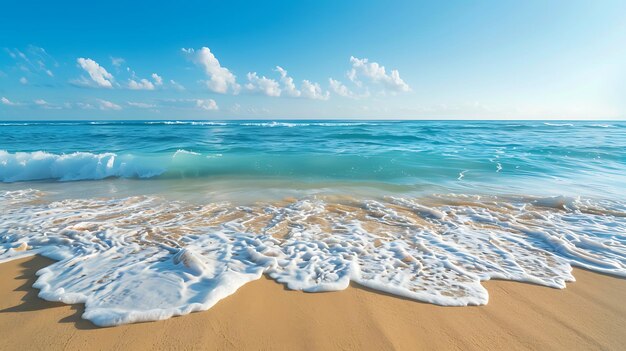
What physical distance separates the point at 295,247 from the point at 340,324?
1545mm

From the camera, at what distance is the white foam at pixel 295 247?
271 cm

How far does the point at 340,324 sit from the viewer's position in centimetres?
228

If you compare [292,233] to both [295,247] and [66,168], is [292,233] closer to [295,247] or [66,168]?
[295,247]

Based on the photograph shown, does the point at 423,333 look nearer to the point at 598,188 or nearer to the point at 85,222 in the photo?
the point at 85,222

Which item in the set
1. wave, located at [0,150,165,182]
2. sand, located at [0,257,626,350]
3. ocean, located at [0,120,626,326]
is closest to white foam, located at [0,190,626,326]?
ocean, located at [0,120,626,326]

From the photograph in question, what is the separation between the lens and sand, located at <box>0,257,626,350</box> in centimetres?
209

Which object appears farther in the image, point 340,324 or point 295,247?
point 295,247

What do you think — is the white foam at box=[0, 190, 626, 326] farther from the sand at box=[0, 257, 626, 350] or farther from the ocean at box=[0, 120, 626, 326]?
the sand at box=[0, 257, 626, 350]

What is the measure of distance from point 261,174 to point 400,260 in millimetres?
6965

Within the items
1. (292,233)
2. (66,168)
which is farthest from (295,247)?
(66,168)

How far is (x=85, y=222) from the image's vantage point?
15.0 feet

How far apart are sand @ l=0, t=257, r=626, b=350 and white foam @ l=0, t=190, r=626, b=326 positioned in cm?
14

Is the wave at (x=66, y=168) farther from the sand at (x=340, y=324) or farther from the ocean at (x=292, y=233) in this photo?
the sand at (x=340, y=324)

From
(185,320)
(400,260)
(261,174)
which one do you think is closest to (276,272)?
(185,320)
